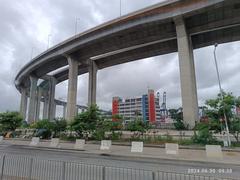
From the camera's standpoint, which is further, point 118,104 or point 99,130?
point 118,104

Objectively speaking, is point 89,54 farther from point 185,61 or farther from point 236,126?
point 236,126

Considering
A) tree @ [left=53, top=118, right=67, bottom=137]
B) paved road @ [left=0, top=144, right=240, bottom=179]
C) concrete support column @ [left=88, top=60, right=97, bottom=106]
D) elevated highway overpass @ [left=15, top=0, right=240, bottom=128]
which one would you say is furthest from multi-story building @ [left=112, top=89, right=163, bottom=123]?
paved road @ [left=0, top=144, right=240, bottom=179]

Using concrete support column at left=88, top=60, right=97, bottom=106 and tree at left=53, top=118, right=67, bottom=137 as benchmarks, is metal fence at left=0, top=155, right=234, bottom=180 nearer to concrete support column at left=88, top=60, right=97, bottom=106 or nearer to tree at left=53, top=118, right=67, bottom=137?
tree at left=53, top=118, right=67, bottom=137

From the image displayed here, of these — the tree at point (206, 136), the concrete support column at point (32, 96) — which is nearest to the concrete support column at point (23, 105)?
the concrete support column at point (32, 96)

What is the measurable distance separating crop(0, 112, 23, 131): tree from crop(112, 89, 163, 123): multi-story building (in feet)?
290

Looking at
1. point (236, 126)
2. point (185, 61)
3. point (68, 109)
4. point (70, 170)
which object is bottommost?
point (70, 170)

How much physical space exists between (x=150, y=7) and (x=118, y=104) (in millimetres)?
122647

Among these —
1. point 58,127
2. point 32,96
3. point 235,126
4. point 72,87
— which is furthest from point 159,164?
point 32,96

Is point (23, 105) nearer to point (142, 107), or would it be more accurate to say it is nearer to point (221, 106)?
point (221, 106)

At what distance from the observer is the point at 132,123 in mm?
27344

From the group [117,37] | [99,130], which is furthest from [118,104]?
[99,130]

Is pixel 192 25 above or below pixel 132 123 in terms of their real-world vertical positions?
above

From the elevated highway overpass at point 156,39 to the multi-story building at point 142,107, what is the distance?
261ft

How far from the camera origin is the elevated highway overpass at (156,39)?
3366 cm
